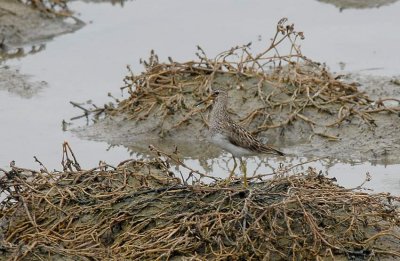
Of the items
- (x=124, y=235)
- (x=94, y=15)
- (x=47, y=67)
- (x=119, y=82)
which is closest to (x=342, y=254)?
(x=124, y=235)

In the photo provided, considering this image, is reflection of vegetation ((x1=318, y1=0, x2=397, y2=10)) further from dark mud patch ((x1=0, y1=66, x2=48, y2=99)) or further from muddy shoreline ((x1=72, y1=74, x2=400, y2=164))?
dark mud patch ((x1=0, y1=66, x2=48, y2=99))

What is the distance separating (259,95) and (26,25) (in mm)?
5832

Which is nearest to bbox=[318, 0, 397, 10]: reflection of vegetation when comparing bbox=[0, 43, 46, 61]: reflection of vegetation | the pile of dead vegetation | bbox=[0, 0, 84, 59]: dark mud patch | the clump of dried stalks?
bbox=[0, 0, 84, 59]: dark mud patch

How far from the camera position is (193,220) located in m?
8.83

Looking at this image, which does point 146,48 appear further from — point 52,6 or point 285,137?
point 285,137

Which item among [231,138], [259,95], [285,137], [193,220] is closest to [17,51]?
[259,95]

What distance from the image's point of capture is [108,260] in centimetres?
Answer: 845

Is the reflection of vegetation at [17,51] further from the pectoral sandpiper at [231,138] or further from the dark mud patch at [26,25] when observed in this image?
the pectoral sandpiper at [231,138]

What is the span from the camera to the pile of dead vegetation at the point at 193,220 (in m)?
8.53

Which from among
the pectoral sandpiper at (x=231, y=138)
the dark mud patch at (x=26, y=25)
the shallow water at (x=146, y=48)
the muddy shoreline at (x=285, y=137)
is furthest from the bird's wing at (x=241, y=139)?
the dark mud patch at (x=26, y=25)

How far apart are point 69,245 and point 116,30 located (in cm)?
920

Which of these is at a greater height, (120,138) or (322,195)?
(322,195)

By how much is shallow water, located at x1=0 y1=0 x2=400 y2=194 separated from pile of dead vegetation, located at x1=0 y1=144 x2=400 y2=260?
7.87 feet

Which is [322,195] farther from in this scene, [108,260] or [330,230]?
[108,260]
